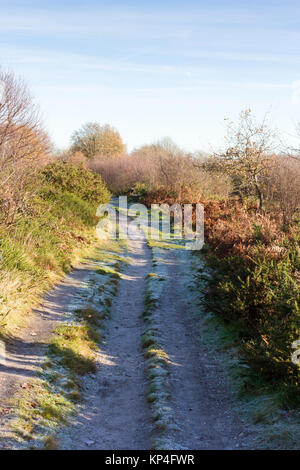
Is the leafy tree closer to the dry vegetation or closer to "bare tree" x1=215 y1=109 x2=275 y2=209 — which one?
the dry vegetation

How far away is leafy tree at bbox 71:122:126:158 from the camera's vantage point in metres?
50.4

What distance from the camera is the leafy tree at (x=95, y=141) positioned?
5041 centimetres

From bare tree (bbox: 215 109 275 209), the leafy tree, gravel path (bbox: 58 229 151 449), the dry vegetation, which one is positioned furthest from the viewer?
the leafy tree

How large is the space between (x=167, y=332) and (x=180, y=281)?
3.53 meters

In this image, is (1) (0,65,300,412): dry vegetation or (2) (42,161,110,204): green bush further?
(2) (42,161,110,204): green bush

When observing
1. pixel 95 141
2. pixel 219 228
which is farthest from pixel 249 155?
pixel 95 141

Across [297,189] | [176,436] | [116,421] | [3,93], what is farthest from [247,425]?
[3,93]

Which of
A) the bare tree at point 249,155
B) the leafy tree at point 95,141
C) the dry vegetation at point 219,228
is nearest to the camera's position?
the dry vegetation at point 219,228

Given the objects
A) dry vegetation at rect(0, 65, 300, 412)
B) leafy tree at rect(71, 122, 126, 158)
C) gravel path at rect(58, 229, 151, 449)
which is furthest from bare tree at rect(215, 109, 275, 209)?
leafy tree at rect(71, 122, 126, 158)

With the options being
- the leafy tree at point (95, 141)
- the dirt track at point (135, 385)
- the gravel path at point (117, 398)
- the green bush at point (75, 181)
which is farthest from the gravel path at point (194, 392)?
the leafy tree at point (95, 141)

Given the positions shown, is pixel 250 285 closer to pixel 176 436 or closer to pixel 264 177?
pixel 176 436

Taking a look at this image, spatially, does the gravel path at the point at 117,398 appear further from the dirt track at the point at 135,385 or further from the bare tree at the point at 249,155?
the bare tree at the point at 249,155

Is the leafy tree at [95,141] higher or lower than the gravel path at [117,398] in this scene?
higher

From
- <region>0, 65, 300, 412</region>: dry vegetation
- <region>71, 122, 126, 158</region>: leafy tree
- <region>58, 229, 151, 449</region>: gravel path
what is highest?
<region>71, 122, 126, 158</region>: leafy tree
